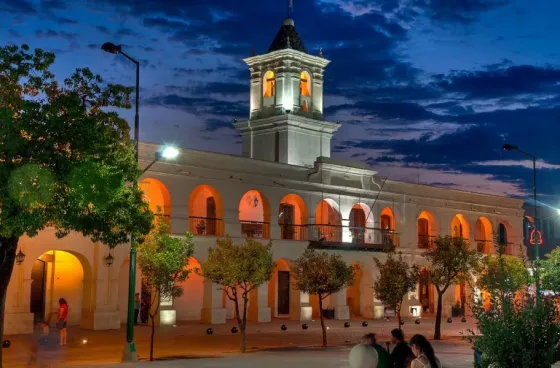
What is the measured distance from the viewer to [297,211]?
47.4 metres

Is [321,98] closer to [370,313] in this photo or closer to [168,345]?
[370,313]

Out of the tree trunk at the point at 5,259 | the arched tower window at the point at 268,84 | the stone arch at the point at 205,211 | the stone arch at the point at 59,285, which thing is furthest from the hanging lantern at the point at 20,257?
the arched tower window at the point at 268,84

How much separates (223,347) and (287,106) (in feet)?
74.9

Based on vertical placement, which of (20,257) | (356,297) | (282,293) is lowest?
(356,297)

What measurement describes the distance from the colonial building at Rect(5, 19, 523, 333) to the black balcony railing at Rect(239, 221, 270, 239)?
108 mm

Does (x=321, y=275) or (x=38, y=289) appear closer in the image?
(x=321, y=275)

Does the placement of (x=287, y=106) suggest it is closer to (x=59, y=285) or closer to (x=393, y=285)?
(x=59, y=285)

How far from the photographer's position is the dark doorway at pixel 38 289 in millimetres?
37531

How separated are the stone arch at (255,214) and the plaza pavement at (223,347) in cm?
543

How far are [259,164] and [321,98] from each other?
10213mm

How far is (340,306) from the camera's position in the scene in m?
46.4

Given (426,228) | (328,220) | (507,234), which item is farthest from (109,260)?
(507,234)

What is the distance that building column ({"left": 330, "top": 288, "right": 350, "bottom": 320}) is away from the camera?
46.2 m

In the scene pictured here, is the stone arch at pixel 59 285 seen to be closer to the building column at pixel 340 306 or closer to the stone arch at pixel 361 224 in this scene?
the building column at pixel 340 306
